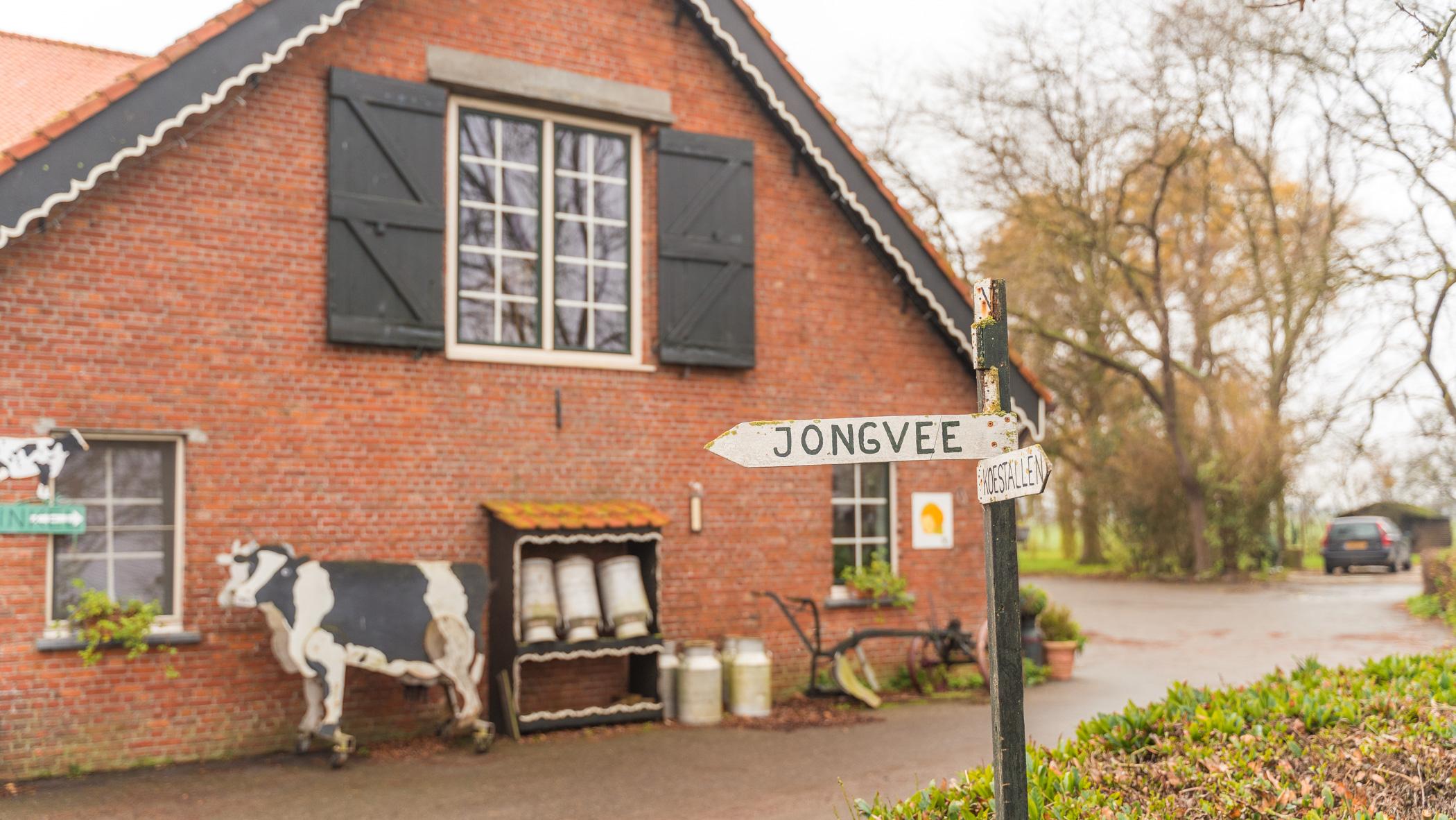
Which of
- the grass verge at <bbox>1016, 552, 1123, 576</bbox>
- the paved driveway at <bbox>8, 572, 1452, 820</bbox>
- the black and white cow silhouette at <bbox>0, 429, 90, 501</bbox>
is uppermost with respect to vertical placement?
the black and white cow silhouette at <bbox>0, 429, 90, 501</bbox>

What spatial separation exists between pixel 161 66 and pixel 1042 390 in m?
9.28

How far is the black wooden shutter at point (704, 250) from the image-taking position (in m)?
11.3

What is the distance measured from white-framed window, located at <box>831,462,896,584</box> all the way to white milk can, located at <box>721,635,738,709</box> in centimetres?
183

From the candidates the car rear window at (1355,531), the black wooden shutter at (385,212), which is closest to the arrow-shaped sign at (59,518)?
the black wooden shutter at (385,212)

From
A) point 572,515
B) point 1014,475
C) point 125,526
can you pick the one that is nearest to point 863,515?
point 572,515

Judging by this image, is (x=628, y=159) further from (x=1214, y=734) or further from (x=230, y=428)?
(x=1214, y=734)

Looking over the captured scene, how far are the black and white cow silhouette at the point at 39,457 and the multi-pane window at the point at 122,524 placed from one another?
3.4 inches

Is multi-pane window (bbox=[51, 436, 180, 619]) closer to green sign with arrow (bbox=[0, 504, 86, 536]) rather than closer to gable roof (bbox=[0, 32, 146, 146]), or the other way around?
green sign with arrow (bbox=[0, 504, 86, 536])

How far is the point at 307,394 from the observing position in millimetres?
9531

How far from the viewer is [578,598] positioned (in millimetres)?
10016

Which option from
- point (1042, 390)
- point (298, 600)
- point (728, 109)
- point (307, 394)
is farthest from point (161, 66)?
point (1042, 390)

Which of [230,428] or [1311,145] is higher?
[1311,145]

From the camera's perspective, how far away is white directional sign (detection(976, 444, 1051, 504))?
3580 millimetres

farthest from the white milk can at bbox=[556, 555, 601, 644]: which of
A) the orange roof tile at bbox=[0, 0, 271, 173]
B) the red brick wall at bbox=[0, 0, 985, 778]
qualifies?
the orange roof tile at bbox=[0, 0, 271, 173]
